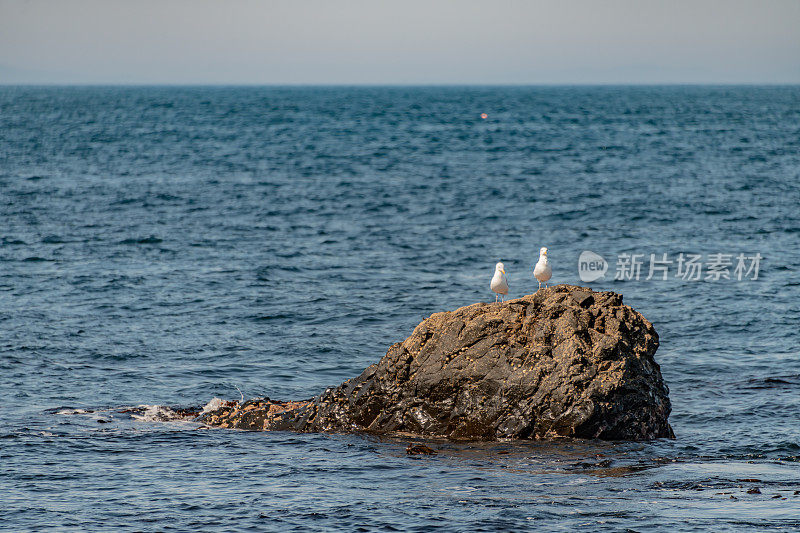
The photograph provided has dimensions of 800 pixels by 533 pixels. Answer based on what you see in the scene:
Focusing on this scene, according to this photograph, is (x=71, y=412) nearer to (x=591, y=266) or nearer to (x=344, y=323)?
(x=344, y=323)

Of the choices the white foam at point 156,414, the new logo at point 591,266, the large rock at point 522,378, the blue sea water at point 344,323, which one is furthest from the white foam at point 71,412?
the new logo at point 591,266

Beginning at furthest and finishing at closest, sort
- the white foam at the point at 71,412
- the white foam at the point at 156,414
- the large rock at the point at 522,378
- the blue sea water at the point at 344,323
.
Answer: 1. the white foam at the point at 71,412
2. the white foam at the point at 156,414
3. the large rock at the point at 522,378
4. the blue sea water at the point at 344,323

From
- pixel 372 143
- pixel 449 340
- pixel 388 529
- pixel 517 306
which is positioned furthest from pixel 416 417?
pixel 372 143

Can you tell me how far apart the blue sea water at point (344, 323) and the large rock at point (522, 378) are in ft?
1.88

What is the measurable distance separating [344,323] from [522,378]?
36.1 ft

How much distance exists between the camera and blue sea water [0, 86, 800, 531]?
42.6 ft

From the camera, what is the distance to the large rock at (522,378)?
15.3 m

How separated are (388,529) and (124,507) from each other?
403 cm

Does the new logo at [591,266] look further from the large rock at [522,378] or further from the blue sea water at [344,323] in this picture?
the large rock at [522,378]

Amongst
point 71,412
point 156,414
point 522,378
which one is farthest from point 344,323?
point 522,378

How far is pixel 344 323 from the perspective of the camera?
2584cm

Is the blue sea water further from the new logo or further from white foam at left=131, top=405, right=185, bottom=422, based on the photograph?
the new logo

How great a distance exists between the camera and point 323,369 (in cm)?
2175

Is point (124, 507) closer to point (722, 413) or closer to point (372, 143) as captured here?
point (722, 413)
